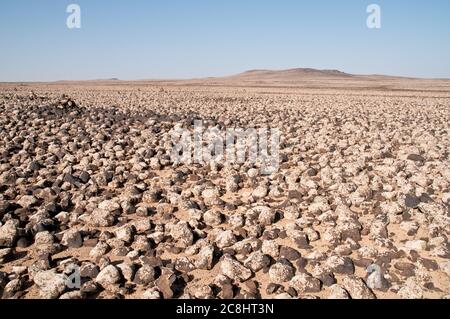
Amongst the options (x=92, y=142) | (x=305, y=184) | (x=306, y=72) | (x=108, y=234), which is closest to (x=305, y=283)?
(x=108, y=234)

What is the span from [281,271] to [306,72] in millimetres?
114093

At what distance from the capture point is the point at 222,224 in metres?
3.89

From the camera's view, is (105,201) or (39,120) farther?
(39,120)

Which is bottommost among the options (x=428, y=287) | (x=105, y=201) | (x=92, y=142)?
(x=428, y=287)

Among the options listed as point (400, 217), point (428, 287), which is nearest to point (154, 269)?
point (428, 287)

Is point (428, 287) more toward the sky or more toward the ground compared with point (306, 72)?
more toward the ground

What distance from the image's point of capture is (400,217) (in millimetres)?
3881

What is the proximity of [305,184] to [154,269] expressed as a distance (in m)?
2.59

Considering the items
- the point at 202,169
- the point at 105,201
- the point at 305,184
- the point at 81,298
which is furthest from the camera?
the point at 202,169

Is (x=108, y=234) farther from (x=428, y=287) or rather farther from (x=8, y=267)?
(x=428, y=287)

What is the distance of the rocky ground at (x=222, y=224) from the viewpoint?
111 inches

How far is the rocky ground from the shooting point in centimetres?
282

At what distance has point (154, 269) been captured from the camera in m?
2.95

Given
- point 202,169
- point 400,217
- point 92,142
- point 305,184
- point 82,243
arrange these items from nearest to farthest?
1. point 82,243
2. point 400,217
3. point 305,184
4. point 202,169
5. point 92,142
